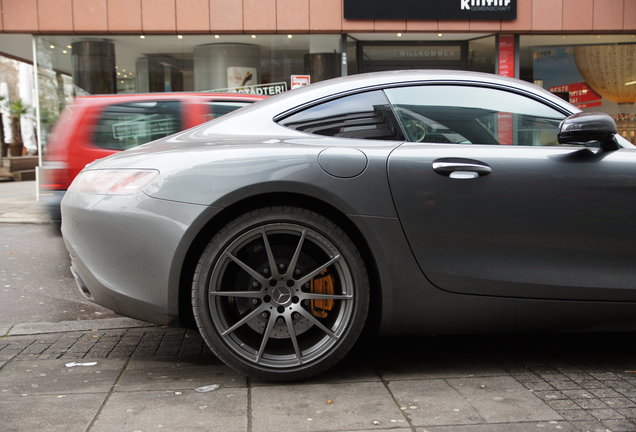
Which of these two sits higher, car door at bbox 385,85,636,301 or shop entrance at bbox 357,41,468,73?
shop entrance at bbox 357,41,468,73

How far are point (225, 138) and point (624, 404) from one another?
215 cm

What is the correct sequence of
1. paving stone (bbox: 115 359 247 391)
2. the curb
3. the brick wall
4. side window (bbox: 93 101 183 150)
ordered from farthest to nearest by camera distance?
the brick wall, side window (bbox: 93 101 183 150), the curb, paving stone (bbox: 115 359 247 391)

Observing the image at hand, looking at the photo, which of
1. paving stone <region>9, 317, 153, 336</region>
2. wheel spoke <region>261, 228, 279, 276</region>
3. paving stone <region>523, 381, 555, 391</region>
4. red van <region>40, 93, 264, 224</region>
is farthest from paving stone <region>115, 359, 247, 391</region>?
red van <region>40, 93, 264, 224</region>

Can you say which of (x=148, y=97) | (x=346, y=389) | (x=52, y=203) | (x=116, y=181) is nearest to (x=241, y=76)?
(x=148, y=97)

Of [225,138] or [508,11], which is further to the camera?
[508,11]

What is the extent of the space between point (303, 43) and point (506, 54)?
445 centimetres

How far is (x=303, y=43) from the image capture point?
48.7 ft

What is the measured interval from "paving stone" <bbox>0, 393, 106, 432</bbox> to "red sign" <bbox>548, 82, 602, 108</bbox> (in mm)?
14375

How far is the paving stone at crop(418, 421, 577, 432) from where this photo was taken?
2.63 meters

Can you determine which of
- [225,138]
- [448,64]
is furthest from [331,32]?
[225,138]

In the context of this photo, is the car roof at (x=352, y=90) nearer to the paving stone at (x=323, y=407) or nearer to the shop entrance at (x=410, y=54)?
the paving stone at (x=323, y=407)

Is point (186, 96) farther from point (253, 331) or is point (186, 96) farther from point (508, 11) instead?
point (508, 11)

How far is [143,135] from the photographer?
23.0ft

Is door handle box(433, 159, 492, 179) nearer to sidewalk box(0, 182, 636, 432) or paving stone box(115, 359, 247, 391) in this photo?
sidewalk box(0, 182, 636, 432)
